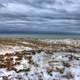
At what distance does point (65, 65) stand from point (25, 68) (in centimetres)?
561

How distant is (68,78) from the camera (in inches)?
1165

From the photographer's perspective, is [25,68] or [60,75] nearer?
[60,75]

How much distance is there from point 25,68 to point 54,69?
322cm

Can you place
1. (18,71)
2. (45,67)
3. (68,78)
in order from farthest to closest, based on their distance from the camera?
(45,67) < (18,71) < (68,78)

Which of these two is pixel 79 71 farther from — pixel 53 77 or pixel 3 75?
pixel 3 75

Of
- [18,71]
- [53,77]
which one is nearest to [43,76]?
[53,77]

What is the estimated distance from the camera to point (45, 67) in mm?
35812

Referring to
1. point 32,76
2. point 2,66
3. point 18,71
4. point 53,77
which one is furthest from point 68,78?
point 2,66

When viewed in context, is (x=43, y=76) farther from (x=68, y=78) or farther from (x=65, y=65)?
(x=65, y=65)

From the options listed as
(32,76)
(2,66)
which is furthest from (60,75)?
(2,66)

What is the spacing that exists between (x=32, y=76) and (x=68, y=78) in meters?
3.50

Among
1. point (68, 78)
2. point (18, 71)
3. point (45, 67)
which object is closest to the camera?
point (68, 78)

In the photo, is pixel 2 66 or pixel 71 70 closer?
pixel 71 70

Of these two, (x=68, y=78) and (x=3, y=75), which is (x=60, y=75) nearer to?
(x=68, y=78)
